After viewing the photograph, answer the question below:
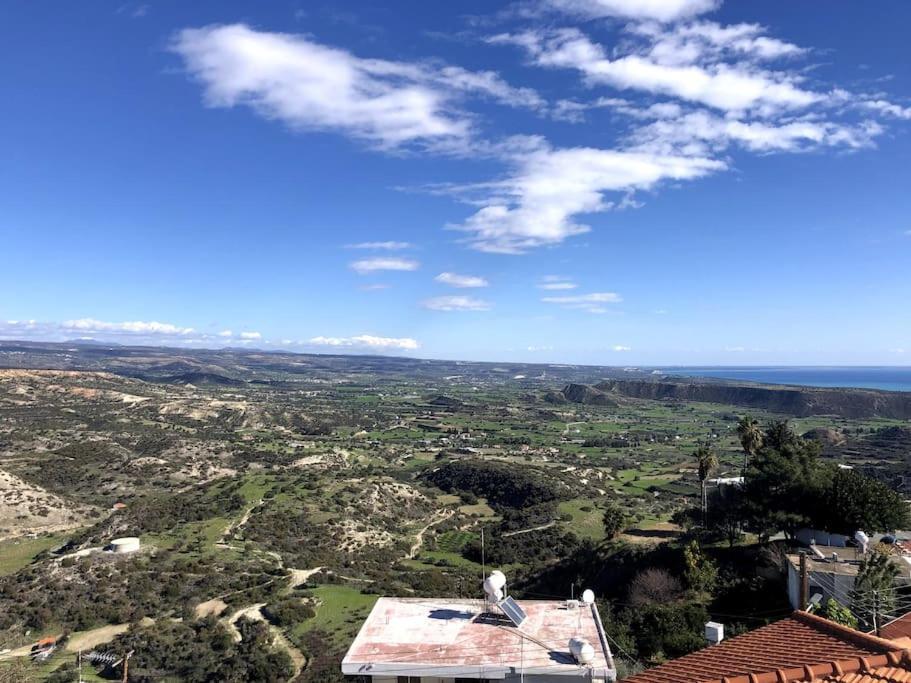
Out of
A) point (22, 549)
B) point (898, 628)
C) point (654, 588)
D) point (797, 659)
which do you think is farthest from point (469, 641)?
point (22, 549)

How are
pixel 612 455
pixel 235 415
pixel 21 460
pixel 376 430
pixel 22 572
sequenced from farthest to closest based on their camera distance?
pixel 376 430, pixel 235 415, pixel 612 455, pixel 21 460, pixel 22 572

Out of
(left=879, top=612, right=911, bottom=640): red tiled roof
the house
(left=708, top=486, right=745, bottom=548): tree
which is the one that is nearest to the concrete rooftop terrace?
(left=879, top=612, right=911, bottom=640): red tiled roof

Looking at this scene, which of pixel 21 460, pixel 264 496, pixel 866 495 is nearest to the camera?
pixel 866 495

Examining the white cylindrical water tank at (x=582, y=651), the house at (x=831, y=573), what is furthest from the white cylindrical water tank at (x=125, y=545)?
the house at (x=831, y=573)

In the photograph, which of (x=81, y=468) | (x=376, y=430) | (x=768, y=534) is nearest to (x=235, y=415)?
(x=376, y=430)

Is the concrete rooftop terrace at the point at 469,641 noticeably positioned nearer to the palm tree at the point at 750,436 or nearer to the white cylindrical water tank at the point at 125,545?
the palm tree at the point at 750,436

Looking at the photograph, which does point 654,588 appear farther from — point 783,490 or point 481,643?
point 481,643

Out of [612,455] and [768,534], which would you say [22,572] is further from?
[612,455]
